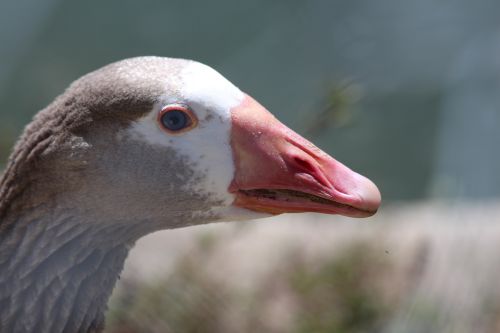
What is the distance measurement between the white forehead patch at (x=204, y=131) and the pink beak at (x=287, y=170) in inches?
1.0

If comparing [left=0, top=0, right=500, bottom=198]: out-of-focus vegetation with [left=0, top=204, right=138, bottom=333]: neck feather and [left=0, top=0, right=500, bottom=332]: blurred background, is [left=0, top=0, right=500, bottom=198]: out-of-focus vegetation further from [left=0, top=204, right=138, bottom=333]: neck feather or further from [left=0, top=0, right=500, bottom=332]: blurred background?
[left=0, top=204, right=138, bottom=333]: neck feather

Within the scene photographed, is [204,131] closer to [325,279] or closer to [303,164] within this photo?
[303,164]

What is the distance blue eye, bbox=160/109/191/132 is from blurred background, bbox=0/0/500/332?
5.98 ft

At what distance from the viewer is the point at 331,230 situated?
5125mm

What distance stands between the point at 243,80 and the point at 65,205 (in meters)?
2.70

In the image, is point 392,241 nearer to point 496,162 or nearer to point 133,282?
point 496,162

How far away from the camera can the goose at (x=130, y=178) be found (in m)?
2.05

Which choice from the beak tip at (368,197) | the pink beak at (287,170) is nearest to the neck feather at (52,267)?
the pink beak at (287,170)

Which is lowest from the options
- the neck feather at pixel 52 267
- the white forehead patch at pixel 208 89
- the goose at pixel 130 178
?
the neck feather at pixel 52 267

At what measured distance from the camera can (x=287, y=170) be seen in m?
2.06

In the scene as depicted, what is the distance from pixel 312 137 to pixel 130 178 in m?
1.75

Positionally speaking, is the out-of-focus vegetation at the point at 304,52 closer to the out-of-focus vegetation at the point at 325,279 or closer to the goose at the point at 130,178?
the out-of-focus vegetation at the point at 325,279

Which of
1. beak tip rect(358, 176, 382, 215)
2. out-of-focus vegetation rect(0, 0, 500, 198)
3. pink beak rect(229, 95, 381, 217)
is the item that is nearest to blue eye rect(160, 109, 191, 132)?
pink beak rect(229, 95, 381, 217)

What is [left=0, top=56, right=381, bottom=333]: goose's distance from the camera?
205 centimetres
